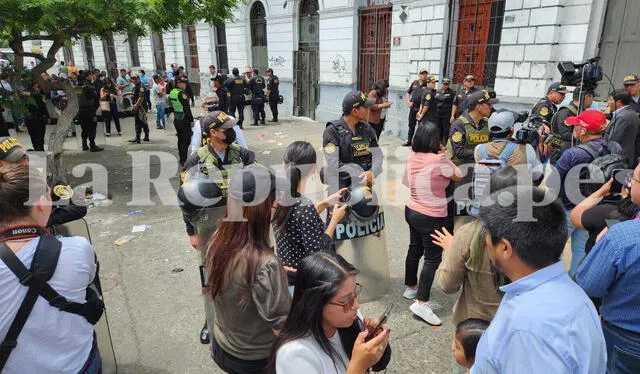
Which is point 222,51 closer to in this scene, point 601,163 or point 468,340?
point 601,163

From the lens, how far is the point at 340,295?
1.46 metres

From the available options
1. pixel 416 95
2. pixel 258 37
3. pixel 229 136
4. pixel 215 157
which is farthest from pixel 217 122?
pixel 258 37

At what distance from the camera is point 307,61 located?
44.4ft

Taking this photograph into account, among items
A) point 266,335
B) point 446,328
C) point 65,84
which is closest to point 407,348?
point 446,328

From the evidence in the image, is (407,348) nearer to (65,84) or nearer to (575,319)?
(575,319)

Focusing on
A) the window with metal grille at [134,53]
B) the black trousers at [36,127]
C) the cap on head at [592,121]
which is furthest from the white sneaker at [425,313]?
the window with metal grille at [134,53]

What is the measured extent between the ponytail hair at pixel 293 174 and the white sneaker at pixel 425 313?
1625 mm

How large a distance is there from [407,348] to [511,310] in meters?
2.04

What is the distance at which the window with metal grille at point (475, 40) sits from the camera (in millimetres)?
8656

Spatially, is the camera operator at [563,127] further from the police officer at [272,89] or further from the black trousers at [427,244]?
the police officer at [272,89]

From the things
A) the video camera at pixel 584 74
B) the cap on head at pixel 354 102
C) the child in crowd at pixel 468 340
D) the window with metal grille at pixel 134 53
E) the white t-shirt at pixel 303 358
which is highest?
the window with metal grille at pixel 134 53

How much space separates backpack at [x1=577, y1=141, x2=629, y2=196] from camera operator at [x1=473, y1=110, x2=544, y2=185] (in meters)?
0.32

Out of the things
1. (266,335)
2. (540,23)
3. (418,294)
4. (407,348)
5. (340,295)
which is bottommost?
(407,348)

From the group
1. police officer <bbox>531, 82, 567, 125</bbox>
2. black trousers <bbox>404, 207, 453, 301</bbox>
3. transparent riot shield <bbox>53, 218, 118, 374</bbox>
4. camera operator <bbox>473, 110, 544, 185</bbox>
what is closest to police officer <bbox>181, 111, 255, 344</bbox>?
transparent riot shield <bbox>53, 218, 118, 374</bbox>
